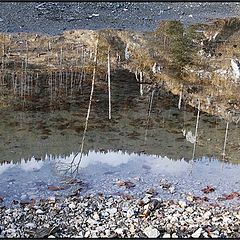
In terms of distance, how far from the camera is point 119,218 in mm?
7770

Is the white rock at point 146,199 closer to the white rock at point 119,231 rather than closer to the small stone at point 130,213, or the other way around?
the small stone at point 130,213

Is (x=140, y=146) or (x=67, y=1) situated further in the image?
(x=67, y=1)

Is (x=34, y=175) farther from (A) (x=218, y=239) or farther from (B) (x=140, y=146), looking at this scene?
(A) (x=218, y=239)

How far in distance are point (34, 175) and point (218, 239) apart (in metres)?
3.61

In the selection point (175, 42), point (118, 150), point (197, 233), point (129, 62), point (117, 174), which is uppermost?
point (175, 42)

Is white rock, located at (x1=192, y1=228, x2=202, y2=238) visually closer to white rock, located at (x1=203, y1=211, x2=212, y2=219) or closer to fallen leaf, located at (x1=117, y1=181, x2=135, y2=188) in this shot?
white rock, located at (x1=203, y1=211, x2=212, y2=219)

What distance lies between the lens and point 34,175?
921 cm

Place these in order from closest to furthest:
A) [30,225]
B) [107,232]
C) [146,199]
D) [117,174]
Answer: [107,232] < [30,225] < [146,199] < [117,174]

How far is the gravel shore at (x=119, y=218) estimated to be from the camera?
7.39 metres

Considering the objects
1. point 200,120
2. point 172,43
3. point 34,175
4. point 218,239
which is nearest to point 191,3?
point 172,43

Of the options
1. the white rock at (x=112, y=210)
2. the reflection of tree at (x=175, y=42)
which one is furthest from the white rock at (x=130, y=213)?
the reflection of tree at (x=175, y=42)

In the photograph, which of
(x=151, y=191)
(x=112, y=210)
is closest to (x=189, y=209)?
(x=151, y=191)

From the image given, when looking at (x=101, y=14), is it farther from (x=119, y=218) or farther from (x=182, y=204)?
(x=119, y=218)

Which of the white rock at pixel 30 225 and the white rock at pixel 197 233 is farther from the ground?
the white rock at pixel 197 233
